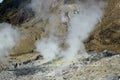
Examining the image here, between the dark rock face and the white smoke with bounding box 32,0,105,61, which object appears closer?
the white smoke with bounding box 32,0,105,61

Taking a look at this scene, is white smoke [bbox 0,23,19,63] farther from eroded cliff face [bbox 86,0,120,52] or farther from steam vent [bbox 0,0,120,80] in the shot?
eroded cliff face [bbox 86,0,120,52]

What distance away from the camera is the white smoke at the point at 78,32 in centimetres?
5871

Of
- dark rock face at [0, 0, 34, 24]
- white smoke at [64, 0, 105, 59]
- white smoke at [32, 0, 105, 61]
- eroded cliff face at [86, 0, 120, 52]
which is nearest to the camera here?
white smoke at [32, 0, 105, 61]

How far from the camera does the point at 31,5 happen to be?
90938 millimetres

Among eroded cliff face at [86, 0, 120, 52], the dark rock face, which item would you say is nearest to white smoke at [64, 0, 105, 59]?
eroded cliff face at [86, 0, 120, 52]

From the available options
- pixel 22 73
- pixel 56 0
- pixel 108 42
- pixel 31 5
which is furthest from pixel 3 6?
pixel 22 73

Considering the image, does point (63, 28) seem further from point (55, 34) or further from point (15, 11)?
point (15, 11)

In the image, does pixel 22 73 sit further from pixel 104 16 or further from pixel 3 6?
pixel 3 6

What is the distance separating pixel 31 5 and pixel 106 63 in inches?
2269

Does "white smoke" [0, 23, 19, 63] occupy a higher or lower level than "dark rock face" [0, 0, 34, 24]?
lower

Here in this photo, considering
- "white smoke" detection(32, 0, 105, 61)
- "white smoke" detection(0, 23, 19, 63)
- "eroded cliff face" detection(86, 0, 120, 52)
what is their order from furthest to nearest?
"white smoke" detection(0, 23, 19, 63)
"eroded cliff face" detection(86, 0, 120, 52)
"white smoke" detection(32, 0, 105, 61)

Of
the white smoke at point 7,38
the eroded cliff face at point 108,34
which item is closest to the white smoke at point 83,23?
the eroded cliff face at point 108,34

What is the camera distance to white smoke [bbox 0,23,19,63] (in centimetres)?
6736

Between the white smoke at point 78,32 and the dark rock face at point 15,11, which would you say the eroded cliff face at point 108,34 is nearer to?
the white smoke at point 78,32
